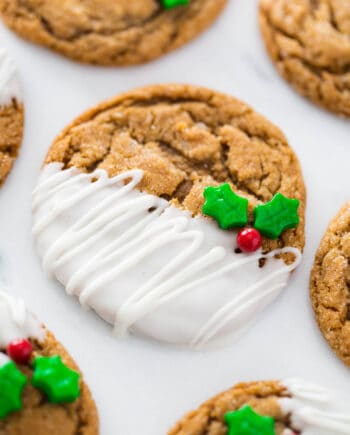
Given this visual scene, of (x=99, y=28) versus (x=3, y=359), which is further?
(x=99, y=28)

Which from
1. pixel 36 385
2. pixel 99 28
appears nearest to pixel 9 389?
pixel 36 385

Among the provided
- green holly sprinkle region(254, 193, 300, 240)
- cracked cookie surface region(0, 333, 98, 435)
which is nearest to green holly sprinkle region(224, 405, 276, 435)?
cracked cookie surface region(0, 333, 98, 435)

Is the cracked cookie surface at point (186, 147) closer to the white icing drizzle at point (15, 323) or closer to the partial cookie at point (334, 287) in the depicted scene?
the partial cookie at point (334, 287)

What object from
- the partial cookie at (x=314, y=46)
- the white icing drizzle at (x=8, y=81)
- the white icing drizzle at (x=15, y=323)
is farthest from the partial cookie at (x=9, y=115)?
the partial cookie at (x=314, y=46)

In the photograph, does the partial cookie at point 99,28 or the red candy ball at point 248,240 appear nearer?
the red candy ball at point 248,240

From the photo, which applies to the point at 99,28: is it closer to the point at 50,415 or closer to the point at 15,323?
the point at 15,323

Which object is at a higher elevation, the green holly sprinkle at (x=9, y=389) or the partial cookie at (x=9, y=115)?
the partial cookie at (x=9, y=115)

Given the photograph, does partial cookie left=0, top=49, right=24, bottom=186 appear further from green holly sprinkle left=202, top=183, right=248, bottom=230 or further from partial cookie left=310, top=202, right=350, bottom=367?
partial cookie left=310, top=202, right=350, bottom=367
